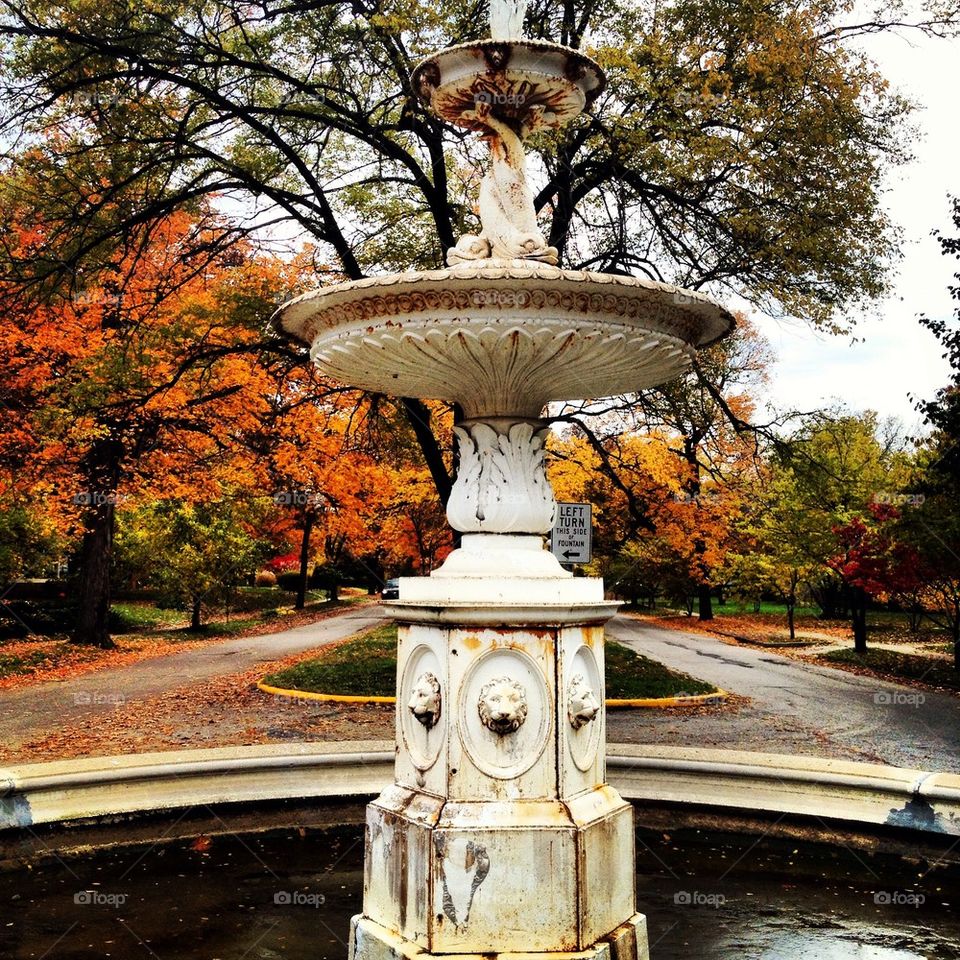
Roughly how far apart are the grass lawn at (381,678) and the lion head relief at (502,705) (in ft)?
31.2

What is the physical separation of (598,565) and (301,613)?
1214 centimetres

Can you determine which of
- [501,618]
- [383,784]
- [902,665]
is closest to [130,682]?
[383,784]

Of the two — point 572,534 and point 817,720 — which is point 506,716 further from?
point 817,720

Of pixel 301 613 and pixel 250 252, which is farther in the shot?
pixel 301 613

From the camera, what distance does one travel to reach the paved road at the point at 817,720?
378 inches

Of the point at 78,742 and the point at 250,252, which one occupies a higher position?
the point at 250,252

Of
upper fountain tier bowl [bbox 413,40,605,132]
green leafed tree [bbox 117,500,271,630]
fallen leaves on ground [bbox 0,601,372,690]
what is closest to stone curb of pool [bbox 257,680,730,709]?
fallen leaves on ground [bbox 0,601,372,690]

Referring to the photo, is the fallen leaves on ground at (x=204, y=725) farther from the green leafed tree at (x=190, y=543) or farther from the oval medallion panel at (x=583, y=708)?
the green leafed tree at (x=190, y=543)

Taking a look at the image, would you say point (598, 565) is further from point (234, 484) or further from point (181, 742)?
point (181, 742)

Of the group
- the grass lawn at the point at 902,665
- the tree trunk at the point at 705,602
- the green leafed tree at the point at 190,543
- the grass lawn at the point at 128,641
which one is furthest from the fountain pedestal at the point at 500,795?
the tree trunk at the point at 705,602

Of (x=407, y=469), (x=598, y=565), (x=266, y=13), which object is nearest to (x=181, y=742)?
(x=266, y=13)

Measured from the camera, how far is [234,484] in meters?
20.0

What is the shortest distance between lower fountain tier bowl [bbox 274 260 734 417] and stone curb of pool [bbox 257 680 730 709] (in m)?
8.70

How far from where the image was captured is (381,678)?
554 inches
